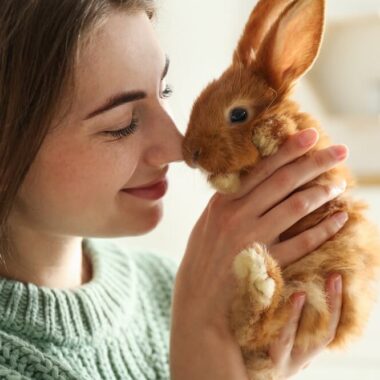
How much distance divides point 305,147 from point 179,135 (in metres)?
0.21

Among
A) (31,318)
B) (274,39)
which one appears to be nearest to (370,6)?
(274,39)

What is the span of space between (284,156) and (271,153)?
20 mm

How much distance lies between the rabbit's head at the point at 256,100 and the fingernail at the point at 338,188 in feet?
0.33

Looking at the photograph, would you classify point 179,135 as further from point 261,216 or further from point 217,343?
point 217,343

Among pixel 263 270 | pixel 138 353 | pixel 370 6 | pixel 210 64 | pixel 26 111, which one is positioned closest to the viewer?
pixel 263 270

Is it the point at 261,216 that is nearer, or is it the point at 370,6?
the point at 261,216

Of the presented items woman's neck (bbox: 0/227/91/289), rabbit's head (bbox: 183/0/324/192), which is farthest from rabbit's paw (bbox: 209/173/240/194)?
woman's neck (bbox: 0/227/91/289)

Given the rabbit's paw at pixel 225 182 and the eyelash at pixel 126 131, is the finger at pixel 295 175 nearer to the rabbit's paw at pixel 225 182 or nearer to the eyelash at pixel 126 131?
the rabbit's paw at pixel 225 182

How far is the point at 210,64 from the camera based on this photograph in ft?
5.22

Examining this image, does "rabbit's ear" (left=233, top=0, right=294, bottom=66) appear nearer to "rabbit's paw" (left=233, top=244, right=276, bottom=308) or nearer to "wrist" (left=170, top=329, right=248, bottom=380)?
"rabbit's paw" (left=233, top=244, right=276, bottom=308)

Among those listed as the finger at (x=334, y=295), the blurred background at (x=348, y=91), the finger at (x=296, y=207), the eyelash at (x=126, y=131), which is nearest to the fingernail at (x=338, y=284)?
the finger at (x=334, y=295)

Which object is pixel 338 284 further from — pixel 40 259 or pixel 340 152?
pixel 40 259

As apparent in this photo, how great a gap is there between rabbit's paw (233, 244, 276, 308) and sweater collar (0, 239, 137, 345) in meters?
0.34

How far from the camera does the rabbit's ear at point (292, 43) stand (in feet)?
2.97
